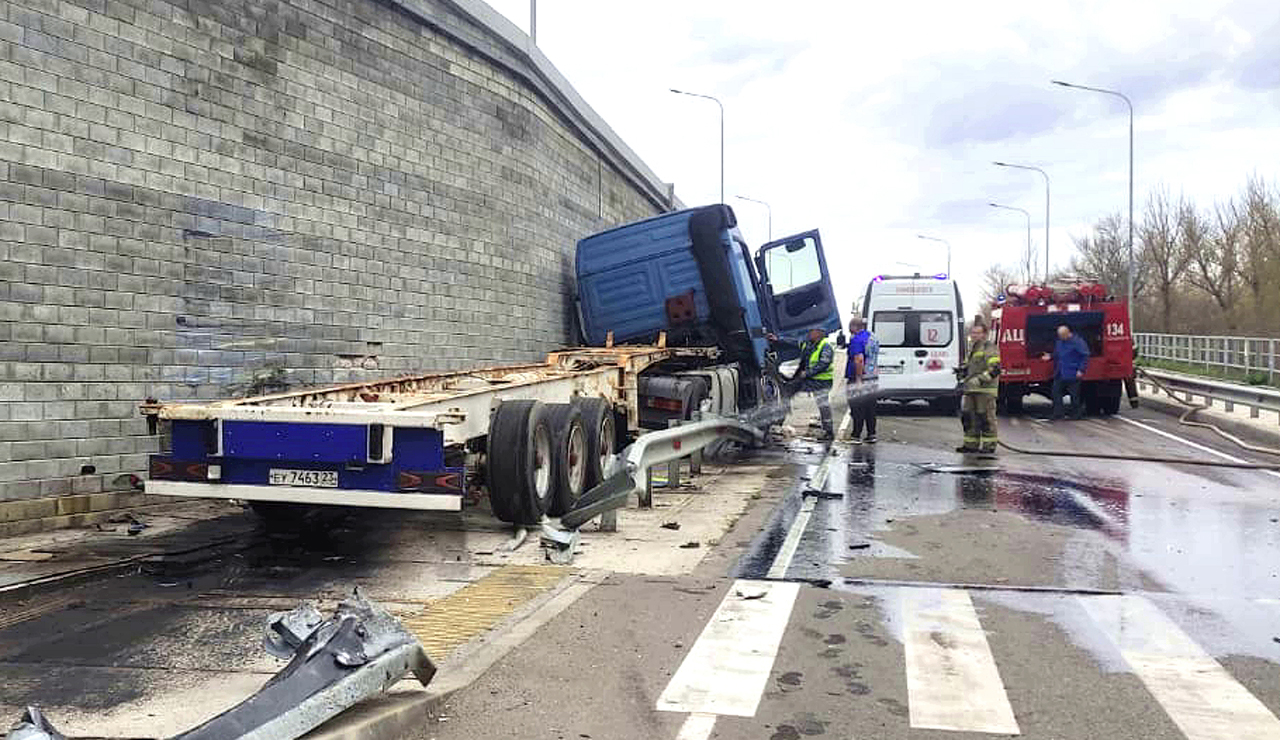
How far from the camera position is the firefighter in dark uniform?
13.9 m

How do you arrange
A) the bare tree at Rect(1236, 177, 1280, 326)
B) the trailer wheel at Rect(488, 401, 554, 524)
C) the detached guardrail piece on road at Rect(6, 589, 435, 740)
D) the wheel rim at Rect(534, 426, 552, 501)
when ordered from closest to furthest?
the detached guardrail piece on road at Rect(6, 589, 435, 740) < the trailer wheel at Rect(488, 401, 554, 524) < the wheel rim at Rect(534, 426, 552, 501) < the bare tree at Rect(1236, 177, 1280, 326)

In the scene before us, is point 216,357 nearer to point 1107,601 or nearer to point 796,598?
point 796,598

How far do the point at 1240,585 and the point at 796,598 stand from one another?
2.93 metres

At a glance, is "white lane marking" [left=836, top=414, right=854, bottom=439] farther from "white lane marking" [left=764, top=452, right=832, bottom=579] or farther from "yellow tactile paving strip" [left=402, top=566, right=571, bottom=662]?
"yellow tactile paving strip" [left=402, top=566, right=571, bottom=662]

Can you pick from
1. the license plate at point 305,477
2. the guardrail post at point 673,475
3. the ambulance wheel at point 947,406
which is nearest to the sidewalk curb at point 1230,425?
the ambulance wheel at point 947,406

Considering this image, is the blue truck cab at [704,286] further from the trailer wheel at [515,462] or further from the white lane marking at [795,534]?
the trailer wheel at [515,462]

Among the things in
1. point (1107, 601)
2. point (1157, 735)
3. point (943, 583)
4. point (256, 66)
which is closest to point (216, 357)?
point (256, 66)

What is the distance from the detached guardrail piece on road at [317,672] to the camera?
3537 mm

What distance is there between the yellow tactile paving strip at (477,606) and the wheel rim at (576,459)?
1907 mm

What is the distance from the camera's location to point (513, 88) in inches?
614

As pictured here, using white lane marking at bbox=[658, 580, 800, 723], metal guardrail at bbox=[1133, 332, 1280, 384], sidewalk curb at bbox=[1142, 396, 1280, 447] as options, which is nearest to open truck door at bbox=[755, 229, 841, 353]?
sidewalk curb at bbox=[1142, 396, 1280, 447]

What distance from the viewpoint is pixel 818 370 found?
15.2 m

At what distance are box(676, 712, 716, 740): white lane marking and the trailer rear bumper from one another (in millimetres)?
2914

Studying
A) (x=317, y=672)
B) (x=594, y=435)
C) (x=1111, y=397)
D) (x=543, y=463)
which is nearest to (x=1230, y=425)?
(x=1111, y=397)
